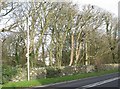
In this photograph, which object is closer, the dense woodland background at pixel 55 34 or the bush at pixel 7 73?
the bush at pixel 7 73

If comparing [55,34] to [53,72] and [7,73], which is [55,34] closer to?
[53,72]

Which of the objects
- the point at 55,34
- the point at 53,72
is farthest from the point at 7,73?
the point at 55,34

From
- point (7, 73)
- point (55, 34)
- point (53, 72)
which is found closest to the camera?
point (7, 73)

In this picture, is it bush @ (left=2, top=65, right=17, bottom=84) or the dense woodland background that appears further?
the dense woodland background

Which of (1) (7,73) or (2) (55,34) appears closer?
(1) (7,73)

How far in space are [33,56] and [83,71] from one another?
34.3 ft

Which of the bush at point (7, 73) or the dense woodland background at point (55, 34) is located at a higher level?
the dense woodland background at point (55, 34)

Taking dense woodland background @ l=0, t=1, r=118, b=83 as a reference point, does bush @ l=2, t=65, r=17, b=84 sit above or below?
below

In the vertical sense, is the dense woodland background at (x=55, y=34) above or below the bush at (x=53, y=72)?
above

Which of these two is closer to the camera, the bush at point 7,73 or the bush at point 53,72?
the bush at point 7,73

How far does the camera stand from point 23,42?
47562 millimetres

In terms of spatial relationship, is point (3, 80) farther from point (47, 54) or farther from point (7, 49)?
point (47, 54)

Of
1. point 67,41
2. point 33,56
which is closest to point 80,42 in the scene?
point 67,41

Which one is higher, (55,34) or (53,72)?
(55,34)
